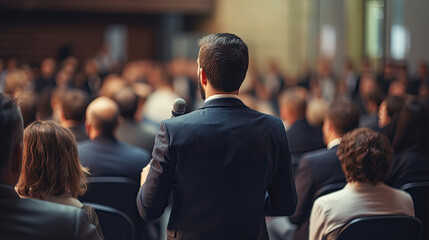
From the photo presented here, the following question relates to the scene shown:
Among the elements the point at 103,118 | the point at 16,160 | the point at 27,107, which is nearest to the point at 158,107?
the point at 27,107

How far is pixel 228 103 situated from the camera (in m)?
1.93

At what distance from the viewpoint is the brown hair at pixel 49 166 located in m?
2.01

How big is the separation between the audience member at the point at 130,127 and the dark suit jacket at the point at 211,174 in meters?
2.85

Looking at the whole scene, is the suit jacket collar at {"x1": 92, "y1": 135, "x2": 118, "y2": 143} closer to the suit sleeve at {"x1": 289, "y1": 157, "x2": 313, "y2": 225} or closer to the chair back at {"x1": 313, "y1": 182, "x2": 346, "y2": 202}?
the suit sleeve at {"x1": 289, "y1": 157, "x2": 313, "y2": 225}

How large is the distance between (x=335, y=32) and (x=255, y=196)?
1216 centimetres

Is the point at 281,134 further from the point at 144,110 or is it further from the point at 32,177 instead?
the point at 144,110

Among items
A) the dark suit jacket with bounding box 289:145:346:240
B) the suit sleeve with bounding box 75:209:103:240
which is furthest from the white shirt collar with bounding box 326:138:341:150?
the suit sleeve with bounding box 75:209:103:240

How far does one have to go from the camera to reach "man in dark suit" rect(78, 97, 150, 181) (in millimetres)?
3338

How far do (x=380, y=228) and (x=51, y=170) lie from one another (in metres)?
1.40

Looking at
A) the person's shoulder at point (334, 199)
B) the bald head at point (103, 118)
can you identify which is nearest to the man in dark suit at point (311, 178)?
the person's shoulder at point (334, 199)

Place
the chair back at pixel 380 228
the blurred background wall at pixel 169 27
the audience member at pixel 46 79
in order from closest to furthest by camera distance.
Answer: the chair back at pixel 380 228
the audience member at pixel 46 79
the blurred background wall at pixel 169 27

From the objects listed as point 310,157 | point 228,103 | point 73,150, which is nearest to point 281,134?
point 228,103

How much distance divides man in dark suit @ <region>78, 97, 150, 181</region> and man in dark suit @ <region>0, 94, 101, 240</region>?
1.86m

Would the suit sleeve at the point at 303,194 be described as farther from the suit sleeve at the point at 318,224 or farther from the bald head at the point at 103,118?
the bald head at the point at 103,118
